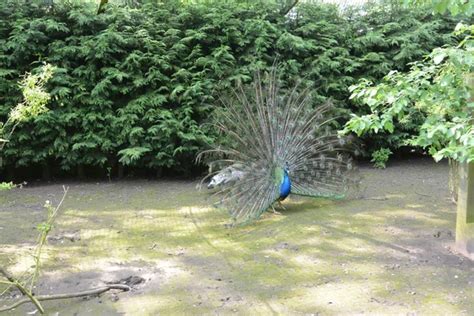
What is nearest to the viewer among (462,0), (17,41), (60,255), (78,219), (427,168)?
(462,0)

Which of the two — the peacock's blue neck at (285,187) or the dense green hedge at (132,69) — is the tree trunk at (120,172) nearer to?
the dense green hedge at (132,69)

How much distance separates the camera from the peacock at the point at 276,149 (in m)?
6.57

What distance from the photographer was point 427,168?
990cm

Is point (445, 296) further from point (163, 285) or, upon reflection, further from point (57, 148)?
point (57, 148)

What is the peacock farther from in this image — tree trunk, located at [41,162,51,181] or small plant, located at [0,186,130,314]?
tree trunk, located at [41,162,51,181]

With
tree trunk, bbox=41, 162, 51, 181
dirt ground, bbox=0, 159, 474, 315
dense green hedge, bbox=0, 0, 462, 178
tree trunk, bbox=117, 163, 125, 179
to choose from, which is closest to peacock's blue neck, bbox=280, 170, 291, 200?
dirt ground, bbox=0, 159, 474, 315

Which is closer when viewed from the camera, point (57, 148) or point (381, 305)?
point (381, 305)

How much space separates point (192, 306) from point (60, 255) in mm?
1957

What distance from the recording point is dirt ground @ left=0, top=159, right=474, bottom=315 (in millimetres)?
4020

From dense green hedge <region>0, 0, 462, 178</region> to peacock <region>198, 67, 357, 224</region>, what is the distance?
68.0 inches

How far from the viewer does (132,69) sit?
29.2ft

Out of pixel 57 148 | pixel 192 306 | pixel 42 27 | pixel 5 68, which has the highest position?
pixel 42 27

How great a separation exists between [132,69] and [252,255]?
4.93 m

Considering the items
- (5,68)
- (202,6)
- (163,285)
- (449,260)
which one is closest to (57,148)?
(5,68)
